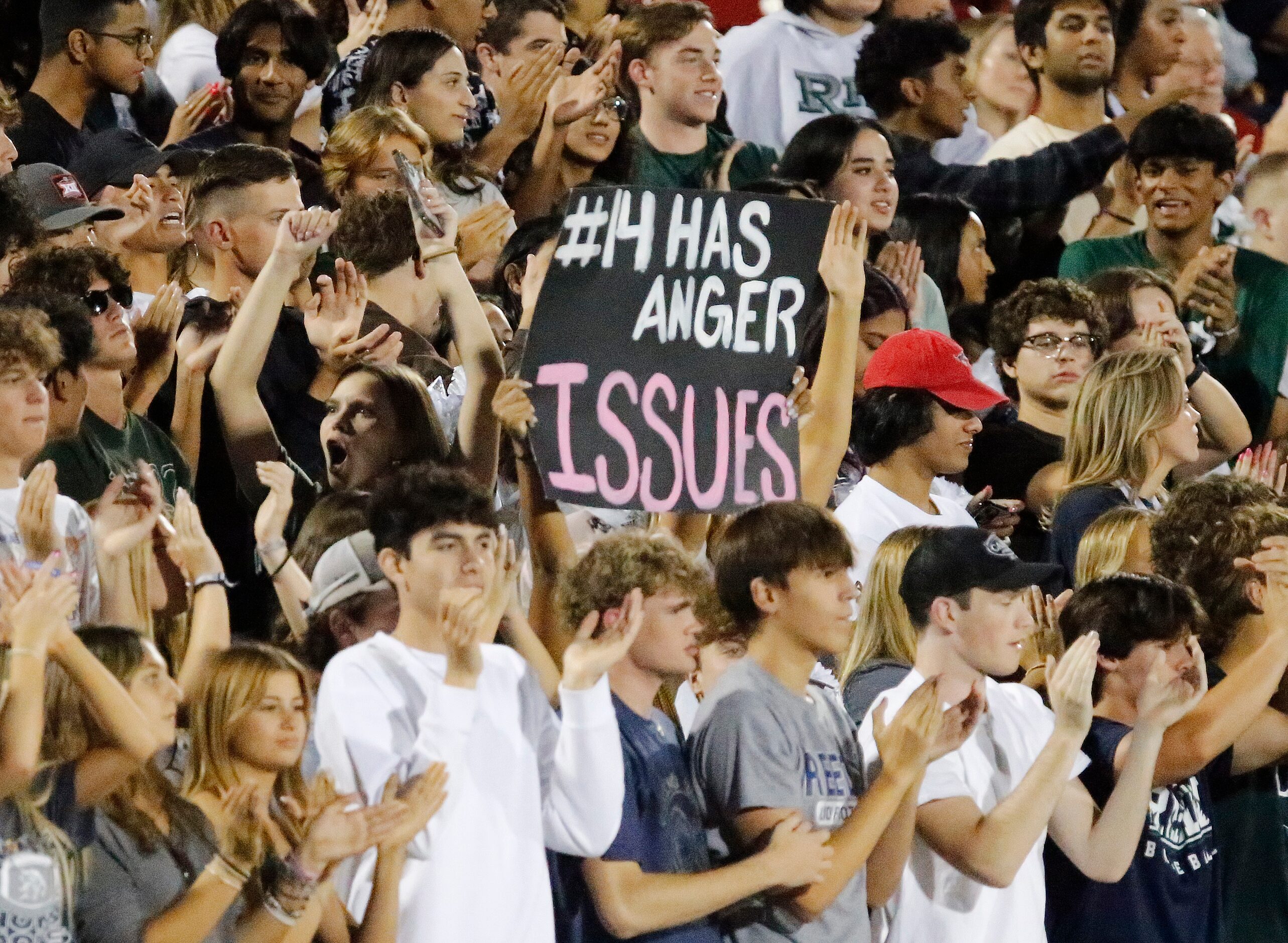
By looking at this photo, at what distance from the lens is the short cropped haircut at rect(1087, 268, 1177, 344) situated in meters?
7.31

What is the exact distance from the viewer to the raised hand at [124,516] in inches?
180

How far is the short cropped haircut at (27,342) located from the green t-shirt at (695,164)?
3.21 metres

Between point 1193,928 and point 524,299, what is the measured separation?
2.04 meters

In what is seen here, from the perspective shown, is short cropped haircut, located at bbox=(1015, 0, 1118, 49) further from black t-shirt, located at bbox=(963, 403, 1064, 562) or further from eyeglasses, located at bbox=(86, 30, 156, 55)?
eyeglasses, located at bbox=(86, 30, 156, 55)

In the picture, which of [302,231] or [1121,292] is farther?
[1121,292]

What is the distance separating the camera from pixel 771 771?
450 centimetres

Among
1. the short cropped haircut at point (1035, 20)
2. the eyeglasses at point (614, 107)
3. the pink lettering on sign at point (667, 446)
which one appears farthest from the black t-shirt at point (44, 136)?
the short cropped haircut at point (1035, 20)

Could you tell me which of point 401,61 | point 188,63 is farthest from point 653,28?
point 188,63

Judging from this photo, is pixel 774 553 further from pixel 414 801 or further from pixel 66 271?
pixel 66 271

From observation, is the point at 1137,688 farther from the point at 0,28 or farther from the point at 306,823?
the point at 0,28

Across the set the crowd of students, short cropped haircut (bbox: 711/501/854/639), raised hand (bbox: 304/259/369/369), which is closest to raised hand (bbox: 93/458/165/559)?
the crowd of students

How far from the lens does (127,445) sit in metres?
5.10

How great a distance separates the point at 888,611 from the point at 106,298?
1.79 m

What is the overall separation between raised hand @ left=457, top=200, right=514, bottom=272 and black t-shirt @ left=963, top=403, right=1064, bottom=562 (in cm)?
145
